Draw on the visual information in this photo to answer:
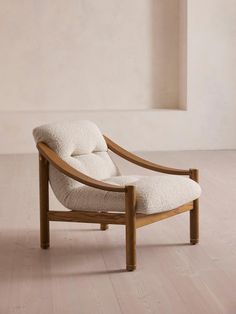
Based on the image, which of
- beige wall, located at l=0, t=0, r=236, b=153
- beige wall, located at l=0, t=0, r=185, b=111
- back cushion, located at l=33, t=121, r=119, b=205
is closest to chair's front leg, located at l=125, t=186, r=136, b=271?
back cushion, located at l=33, t=121, r=119, b=205

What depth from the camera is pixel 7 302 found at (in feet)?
10.9

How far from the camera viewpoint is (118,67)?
29.7 feet

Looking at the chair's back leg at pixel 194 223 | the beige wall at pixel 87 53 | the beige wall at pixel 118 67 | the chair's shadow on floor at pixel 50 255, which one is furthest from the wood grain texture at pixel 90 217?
the beige wall at pixel 87 53

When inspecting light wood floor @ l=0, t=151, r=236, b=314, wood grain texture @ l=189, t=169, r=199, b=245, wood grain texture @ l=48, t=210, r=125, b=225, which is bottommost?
light wood floor @ l=0, t=151, r=236, b=314

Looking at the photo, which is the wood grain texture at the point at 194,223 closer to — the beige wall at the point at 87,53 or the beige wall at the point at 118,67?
the beige wall at the point at 118,67

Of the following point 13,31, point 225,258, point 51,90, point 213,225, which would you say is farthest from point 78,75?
point 225,258

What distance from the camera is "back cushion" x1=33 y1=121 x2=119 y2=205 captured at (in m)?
4.12

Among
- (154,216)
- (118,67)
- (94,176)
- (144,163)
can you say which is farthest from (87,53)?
(154,216)

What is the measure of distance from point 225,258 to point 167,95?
5.42m

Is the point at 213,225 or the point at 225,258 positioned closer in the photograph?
the point at 225,258

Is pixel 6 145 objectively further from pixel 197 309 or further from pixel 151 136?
pixel 197 309

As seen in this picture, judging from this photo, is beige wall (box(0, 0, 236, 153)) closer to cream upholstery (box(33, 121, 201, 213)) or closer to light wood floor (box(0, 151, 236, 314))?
light wood floor (box(0, 151, 236, 314))

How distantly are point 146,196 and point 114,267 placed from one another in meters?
0.43

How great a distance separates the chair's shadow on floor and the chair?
0.13 metres
